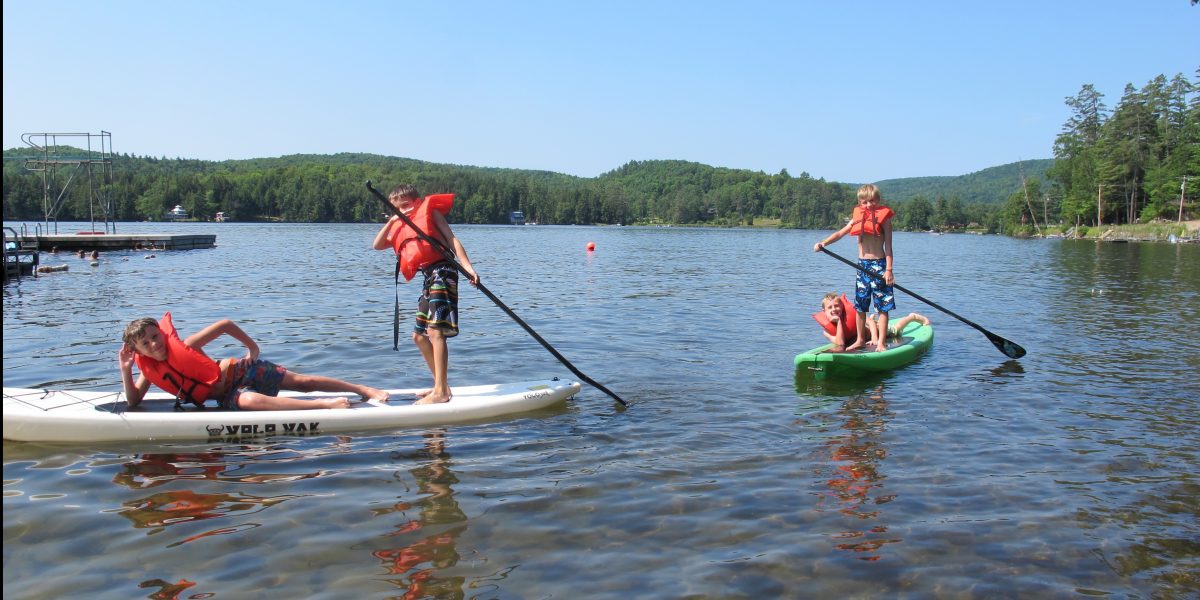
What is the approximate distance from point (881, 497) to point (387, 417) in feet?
14.8

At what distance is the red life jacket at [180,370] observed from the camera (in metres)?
7.17

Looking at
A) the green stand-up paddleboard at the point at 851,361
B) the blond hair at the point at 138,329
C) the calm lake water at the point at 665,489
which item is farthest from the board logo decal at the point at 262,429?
the green stand-up paddleboard at the point at 851,361

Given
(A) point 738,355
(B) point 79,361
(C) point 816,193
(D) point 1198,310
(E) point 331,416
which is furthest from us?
(C) point 816,193

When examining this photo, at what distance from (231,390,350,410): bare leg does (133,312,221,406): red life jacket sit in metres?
0.35

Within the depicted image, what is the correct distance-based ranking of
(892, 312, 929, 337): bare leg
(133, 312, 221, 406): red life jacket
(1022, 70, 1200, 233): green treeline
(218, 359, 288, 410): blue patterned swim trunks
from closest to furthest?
(133, 312, 221, 406): red life jacket, (218, 359, 288, 410): blue patterned swim trunks, (892, 312, 929, 337): bare leg, (1022, 70, 1200, 233): green treeline

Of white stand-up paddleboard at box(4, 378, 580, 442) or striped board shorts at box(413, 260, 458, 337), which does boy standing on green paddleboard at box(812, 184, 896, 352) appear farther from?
white stand-up paddleboard at box(4, 378, 580, 442)

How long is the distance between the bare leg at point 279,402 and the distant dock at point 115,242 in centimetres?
3080

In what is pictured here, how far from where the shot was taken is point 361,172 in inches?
6383

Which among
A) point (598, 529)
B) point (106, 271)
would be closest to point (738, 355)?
point (598, 529)

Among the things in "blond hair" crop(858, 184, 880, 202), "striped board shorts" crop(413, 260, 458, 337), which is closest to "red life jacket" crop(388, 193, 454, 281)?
"striped board shorts" crop(413, 260, 458, 337)

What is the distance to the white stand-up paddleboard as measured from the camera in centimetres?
717

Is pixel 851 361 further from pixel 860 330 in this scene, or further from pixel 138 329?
pixel 138 329

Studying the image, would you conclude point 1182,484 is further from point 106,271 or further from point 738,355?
point 106,271

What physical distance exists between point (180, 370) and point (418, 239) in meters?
2.47
